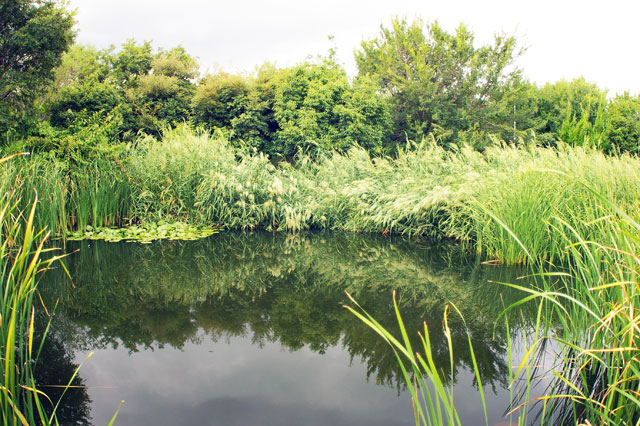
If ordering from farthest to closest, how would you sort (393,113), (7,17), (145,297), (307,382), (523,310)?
(393,113) → (7,17) → (145,297) → (523,310) → (307,382)

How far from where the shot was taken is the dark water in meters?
2.41

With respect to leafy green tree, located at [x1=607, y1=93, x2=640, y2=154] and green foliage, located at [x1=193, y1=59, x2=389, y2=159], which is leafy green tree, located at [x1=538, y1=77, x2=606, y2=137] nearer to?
leafy green tree, located at [x1=607, y1=93, x2=640, y2=154]

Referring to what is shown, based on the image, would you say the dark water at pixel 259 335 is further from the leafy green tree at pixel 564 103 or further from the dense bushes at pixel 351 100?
the leafy green tree at pixel 564 103

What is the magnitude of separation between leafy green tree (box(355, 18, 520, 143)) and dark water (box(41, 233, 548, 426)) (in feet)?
47.2

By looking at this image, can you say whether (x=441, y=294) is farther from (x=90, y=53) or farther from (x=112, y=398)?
(x=90, y=53)

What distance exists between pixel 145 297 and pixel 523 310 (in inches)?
137

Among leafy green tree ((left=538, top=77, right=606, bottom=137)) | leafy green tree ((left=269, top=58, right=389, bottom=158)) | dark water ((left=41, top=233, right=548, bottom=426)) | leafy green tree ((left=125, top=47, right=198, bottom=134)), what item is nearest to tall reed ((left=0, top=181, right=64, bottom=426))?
dark water ((left=41, top=233, right=548, bottom=426))

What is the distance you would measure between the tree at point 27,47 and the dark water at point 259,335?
16.8ft

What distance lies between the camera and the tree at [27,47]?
8.75 metres

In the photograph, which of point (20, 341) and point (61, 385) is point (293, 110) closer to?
point (61, 385)

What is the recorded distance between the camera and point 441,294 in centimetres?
436

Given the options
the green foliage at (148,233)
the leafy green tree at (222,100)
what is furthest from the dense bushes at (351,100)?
the green foliage at (148,233)

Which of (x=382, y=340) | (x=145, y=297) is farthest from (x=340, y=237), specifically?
(x=382, y=340)

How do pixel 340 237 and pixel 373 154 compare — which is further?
pixel 373 154
